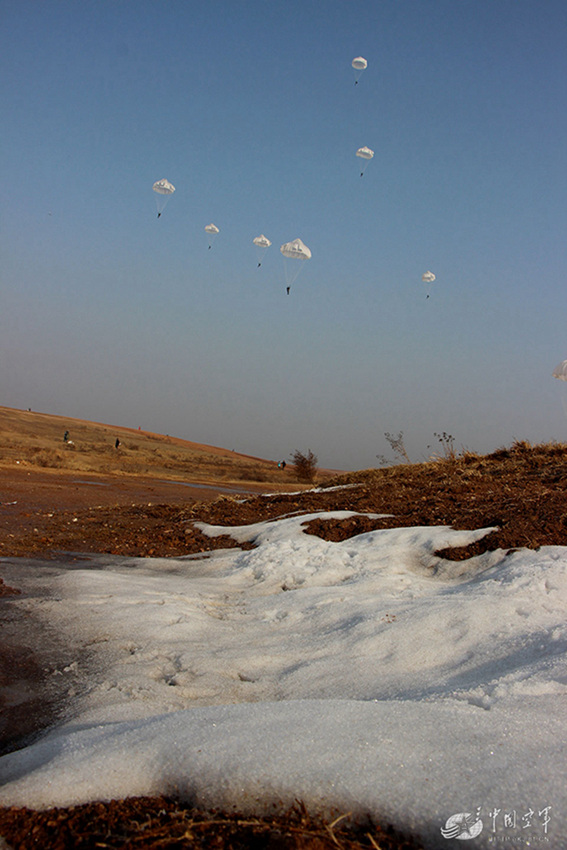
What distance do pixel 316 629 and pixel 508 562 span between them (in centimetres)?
200

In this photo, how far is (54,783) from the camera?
1848 mm

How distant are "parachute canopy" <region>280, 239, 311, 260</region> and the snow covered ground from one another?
58.1 feet

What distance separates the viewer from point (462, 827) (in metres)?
1.63

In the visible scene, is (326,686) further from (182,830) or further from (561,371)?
(561,371)

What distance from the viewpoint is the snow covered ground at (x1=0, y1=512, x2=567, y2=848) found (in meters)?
1.79

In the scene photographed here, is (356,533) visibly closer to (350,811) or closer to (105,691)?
(105,691)

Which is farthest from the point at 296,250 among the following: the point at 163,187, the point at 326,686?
the point at 326,686

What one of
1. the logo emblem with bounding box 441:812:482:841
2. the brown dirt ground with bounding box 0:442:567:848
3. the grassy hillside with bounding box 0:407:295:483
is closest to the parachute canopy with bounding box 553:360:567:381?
the brown dirt ground with bounding box 0:442:567:848

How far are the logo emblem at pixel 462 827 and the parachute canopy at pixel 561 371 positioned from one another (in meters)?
15.8

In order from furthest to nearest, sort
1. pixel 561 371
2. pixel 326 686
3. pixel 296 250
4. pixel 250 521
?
pixel 296 250 < pixel 561 371 < pixel 250 521 < pixel 326 686

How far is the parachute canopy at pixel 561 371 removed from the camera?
1556cm

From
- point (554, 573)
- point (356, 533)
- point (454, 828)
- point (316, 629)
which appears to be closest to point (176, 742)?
point (454, 828)

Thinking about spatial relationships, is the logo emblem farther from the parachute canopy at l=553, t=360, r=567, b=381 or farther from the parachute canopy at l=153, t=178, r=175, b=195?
the parachute canopy at l=153, t=178, r=175, b=195

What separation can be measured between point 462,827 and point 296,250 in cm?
2212
